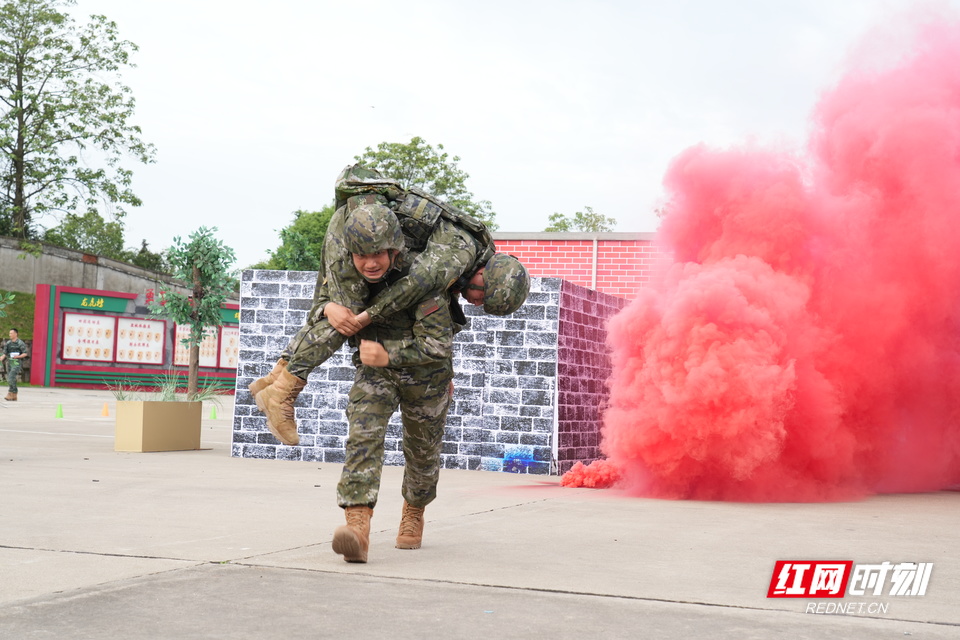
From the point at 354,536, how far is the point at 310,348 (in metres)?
0.88

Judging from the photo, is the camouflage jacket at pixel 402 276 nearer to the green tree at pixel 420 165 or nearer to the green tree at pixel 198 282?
the green tree at pixel 198 282

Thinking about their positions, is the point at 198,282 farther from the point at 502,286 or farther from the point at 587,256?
the point at 502,286

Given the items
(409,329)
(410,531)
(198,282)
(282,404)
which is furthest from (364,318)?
(198,282)

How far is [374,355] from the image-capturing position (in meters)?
4.75

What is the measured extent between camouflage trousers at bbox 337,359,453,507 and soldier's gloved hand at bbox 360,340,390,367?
0.10 m

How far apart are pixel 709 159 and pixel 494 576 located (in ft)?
17.3

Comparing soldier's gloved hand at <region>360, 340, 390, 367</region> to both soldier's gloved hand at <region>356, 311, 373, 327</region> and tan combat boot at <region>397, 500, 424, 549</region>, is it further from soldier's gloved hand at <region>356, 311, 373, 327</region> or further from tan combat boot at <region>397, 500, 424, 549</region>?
tan combat boot at <region>397, 500, 424, 549</region>

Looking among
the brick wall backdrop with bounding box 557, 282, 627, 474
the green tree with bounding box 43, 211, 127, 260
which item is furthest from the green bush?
the brick wall backdrop with bounding box 557, 282, 627, 474

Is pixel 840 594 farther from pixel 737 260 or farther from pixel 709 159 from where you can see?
pixel 709 159

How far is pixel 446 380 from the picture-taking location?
16.6ft

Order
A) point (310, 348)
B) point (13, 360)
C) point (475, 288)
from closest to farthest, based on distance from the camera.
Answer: point (310, 348) < point (475, 288) < point (13, 360)

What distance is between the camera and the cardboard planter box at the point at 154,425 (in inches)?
429

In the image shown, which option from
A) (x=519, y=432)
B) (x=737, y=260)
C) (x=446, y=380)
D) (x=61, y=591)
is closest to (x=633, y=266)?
(x=519, y=432)

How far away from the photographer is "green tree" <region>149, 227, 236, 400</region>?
1197cm
